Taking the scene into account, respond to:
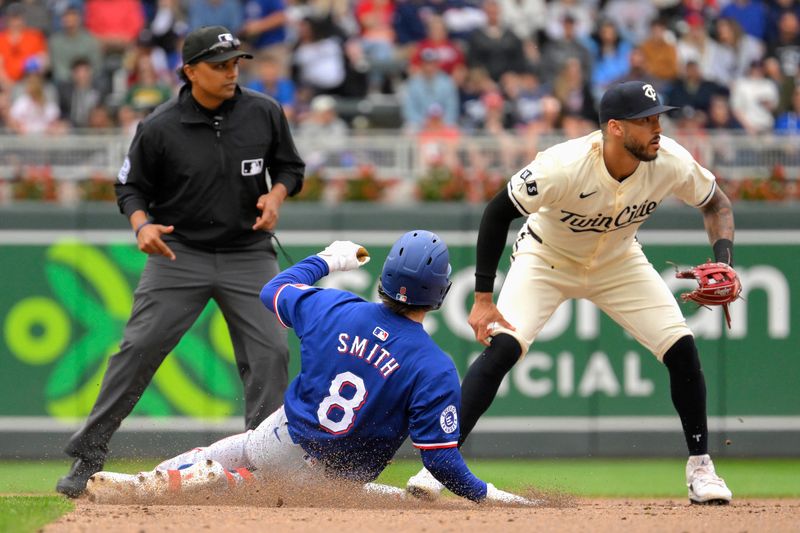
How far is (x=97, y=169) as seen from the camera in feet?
34.8

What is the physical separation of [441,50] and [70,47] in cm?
397

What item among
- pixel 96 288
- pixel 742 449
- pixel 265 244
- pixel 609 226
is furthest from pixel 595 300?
pixel 96 288

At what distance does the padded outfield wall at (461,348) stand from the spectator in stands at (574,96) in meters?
2.64

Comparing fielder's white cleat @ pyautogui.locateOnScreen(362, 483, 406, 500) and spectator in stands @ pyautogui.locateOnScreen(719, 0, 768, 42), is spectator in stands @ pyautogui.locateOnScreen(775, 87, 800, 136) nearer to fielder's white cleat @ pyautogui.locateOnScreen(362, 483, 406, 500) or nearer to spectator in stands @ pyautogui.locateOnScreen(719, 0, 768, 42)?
spectator in stands @ pyautogui.locateOnScreen(719, 0, 768, 42)

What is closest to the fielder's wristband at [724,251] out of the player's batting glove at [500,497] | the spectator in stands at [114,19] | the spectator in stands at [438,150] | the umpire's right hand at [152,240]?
the player's batting glove at [500,497]

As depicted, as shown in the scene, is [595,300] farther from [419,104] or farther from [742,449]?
[419,104]

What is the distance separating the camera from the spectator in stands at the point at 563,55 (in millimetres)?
13867

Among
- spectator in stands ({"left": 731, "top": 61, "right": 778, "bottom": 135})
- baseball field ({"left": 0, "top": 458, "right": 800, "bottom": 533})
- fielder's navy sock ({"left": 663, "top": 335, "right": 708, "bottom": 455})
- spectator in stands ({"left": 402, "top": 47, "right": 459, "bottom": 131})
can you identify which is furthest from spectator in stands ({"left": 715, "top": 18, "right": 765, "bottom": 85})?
fielder's navy sock ({"left": 663, "top": 335, "right": 708, "bottom": 455})

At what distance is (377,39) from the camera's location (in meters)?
14.3

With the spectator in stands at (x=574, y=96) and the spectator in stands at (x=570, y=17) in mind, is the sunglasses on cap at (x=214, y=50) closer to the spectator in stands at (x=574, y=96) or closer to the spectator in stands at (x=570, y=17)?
the spectator in stands at (x=574, y=96)

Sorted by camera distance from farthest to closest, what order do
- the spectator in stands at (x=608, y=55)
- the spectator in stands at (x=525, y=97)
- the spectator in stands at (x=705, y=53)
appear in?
the spectator in stands at (x=705, y=53) < the spectator in stands at (x=608, y=55) < the spectator in stands at (x=525, y=97)

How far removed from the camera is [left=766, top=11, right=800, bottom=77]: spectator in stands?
14.4m

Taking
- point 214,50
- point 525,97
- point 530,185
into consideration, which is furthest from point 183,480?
point 525,97

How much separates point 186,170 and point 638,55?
8.47 meters
